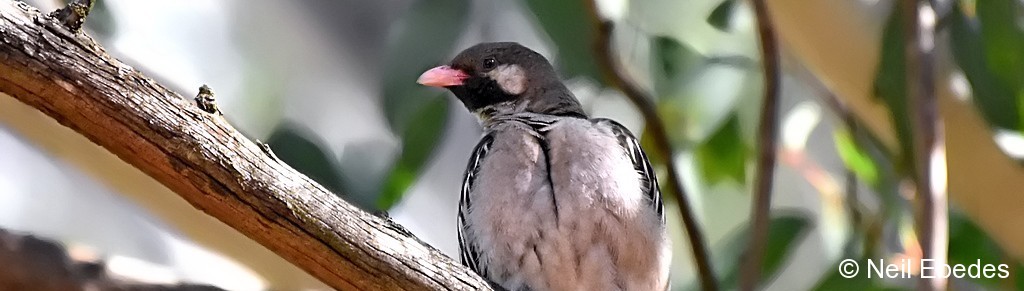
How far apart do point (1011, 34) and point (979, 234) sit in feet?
2.24

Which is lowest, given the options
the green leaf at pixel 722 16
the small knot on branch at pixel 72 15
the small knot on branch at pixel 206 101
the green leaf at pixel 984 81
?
the small knot on branch at pixel 206 101

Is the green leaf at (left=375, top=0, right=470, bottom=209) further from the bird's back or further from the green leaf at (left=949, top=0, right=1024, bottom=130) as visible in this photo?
the green leaf at (left=949, top=0, right=1024, bottom=130)

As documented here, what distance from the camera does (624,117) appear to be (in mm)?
3426

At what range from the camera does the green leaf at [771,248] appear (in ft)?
9.23

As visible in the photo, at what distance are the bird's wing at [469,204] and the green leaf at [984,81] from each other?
1035 millimetres

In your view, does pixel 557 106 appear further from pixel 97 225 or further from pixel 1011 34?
pixel 97 225

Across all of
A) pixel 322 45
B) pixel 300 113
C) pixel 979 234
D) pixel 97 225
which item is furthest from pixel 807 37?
pixel 97 225

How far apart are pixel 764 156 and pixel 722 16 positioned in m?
0.78

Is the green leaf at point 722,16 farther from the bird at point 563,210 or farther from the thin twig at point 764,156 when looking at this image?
the bird at point 563,210

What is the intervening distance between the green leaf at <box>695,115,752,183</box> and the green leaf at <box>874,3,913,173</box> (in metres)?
0.48

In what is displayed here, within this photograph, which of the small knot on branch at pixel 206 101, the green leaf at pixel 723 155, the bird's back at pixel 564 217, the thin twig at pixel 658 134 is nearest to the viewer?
the small knot on branch at pixel 206 101

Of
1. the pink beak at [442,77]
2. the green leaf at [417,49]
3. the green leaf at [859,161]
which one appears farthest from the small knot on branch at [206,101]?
the green leaf at [859,161]

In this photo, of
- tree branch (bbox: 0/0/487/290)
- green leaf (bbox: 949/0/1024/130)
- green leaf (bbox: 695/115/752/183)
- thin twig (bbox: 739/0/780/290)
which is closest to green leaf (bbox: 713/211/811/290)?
green leaf (bbox: 695/115/752/183)

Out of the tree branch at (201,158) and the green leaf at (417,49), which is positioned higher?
the green leaf at (417,49)
